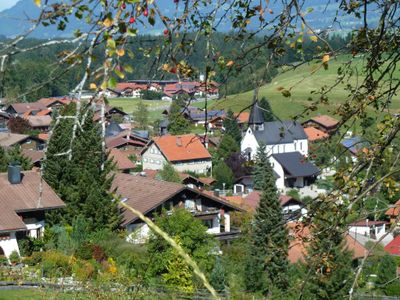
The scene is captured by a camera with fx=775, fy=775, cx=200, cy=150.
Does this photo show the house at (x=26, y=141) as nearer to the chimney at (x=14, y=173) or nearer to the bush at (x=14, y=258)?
the chimney at (x=14, y=173)

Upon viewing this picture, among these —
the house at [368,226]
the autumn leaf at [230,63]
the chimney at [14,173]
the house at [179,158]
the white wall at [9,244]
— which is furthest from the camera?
the house at [179,158]

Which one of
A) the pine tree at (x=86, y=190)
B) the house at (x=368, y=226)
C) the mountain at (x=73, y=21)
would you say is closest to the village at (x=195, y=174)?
the house at (x=368, y=226)

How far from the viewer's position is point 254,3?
3.48m

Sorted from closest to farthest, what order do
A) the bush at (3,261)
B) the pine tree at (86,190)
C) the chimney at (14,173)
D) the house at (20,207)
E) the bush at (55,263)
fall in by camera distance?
the bush at (55,263) → the bush at (3,261) → the house at (20,207) → the pine tree at (86,190) → the chimney at (14,173)

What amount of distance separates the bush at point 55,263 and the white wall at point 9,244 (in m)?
1.98

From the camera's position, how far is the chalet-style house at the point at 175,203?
22875mm

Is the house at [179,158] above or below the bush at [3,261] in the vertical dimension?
above

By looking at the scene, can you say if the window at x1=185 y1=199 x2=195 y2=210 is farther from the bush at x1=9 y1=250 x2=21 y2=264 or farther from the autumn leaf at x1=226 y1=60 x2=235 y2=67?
the autumn leaf at x1=226 y1=60 x2=235 y2=67

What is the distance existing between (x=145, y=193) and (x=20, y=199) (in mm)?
3993

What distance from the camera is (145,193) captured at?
23.9m

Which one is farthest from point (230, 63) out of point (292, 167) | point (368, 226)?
point (292, 167)

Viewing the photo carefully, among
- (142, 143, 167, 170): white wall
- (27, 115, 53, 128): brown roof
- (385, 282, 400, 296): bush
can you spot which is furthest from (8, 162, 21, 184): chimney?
(27, 115, 53, 128): brown roof

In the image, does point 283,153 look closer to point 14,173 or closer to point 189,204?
point 189,204

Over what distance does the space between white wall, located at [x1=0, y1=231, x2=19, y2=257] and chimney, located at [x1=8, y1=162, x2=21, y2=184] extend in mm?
2493
